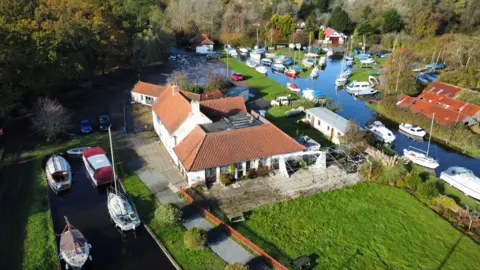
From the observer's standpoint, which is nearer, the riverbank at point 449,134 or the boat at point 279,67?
the riverbank at point 449,134

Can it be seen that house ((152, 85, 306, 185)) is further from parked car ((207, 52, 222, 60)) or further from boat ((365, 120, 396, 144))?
parked car ((207, 52, 222, 60))

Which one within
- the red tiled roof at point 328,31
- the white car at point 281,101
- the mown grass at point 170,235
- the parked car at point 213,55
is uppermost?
the red tiled roof at point 328,31

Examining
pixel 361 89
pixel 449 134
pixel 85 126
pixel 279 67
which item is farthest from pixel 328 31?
pixel 85 126

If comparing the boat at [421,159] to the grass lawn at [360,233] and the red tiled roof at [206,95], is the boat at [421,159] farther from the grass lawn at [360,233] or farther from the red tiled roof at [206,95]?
the red tiled roof at [206,95]

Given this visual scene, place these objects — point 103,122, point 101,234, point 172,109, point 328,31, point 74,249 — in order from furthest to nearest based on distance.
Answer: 1. point 328,31
2. point 103,122
3. point 172,109
4. point 101,234
5. point 74,249

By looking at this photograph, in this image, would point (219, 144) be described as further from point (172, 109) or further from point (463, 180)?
point (463, 180)

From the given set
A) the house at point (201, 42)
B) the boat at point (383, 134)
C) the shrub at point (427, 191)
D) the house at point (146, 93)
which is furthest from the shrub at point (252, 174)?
the house at point (201, 42)
